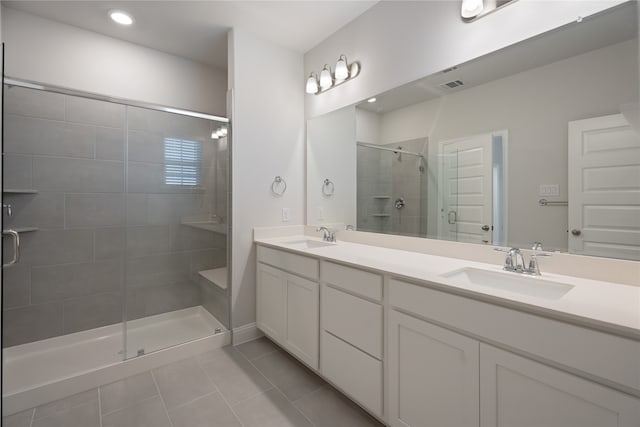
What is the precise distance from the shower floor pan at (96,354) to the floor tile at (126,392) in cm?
6

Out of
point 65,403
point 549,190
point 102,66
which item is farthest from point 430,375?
point 102,66

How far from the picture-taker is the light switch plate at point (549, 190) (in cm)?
129

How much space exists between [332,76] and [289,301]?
1880 mm

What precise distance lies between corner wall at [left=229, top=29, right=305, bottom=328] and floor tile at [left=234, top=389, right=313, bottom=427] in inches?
31.6

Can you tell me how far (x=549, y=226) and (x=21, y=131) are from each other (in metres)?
3.39

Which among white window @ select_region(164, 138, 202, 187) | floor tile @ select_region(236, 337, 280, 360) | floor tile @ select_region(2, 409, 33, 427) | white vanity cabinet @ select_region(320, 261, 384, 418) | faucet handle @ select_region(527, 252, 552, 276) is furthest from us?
white window @ select_region(164, 138, 202, 187)

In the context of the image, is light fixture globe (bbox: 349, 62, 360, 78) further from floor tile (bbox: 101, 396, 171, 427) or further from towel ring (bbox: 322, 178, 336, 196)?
floor tile (bbox: 101, 396, 171, 427)

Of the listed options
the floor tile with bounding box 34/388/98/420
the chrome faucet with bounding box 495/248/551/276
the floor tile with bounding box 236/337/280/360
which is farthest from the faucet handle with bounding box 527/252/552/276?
the floor tile with bounding box 34/388/98/420

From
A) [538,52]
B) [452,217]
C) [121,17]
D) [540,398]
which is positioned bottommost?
[540,398]

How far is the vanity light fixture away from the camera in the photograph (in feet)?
7.34

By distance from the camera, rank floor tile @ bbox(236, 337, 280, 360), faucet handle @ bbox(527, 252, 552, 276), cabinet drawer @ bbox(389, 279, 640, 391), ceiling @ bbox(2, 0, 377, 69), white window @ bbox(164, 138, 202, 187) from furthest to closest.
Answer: white window @ bbox(164, 138, 202, 187) → floor tile @ bbox(236, 337, 280, 360) → ceiling @ bbox(2, 0, 377, 69) → faucet handle @ bbox(527, 252, 552, 276) → cabinet drawer @ bbox(389, 279, 640, 391)

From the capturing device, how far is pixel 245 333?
2393 mm

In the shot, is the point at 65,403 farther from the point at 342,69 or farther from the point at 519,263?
the point at 342,69

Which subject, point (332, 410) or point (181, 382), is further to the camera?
point (181, 382)
